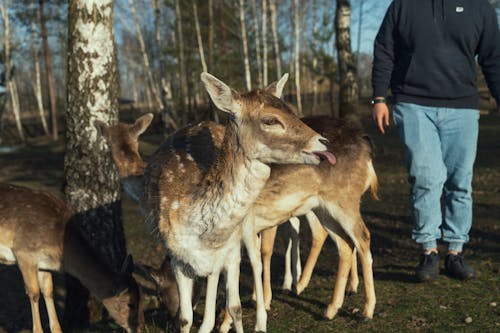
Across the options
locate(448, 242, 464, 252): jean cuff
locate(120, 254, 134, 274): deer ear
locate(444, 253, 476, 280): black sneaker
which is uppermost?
locate(448, 242, 464, 252): jean cuff

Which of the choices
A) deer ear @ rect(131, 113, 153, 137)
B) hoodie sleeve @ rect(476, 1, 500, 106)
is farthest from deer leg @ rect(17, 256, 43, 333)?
hoodie sleeve @ rect(476, 1, 500, 106)

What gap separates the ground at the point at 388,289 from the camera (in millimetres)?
4594

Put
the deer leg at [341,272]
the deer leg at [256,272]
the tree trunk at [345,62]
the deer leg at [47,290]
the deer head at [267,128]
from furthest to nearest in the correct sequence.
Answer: the tree trunk at [345,62] < the deer leg at [47,290] < the deer leg at [341,272] < the deer leg at [256,272] < the deer head at [267,128]

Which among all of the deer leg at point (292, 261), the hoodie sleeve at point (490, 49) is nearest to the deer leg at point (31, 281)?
the deer leg at point (292, 261)

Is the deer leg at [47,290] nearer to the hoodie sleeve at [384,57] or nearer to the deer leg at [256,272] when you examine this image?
the deer leg at [256,272]

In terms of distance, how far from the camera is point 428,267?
522 cm

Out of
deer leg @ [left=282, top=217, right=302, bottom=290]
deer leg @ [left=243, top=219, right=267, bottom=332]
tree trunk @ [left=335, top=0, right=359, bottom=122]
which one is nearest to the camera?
deer leg @ [left=243, top=219, right=267, bottom=332]

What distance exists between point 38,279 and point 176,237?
2303mm

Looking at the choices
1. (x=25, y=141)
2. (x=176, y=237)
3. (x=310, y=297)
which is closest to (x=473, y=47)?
(x=310, y=297)

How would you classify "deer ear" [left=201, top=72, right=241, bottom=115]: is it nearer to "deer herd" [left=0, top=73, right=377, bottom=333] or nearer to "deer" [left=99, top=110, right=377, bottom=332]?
"deer herd" [left=0, top=73, right=377, bottom=333]

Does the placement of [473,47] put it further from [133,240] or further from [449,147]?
[133,240]

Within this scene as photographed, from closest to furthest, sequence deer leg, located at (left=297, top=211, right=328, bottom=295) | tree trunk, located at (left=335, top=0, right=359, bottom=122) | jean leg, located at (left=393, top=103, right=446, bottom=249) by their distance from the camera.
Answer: jean leg, located at (left=393, top=103, right=446, bottom=249) < deer leg, located at (left=297, top=211, right=328, bottom=295) < tree trunk, located at (left=335, top=0, right=359, bottom=122)

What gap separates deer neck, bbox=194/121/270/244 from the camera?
384 cm

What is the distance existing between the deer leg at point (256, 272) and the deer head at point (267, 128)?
4.03 feet
